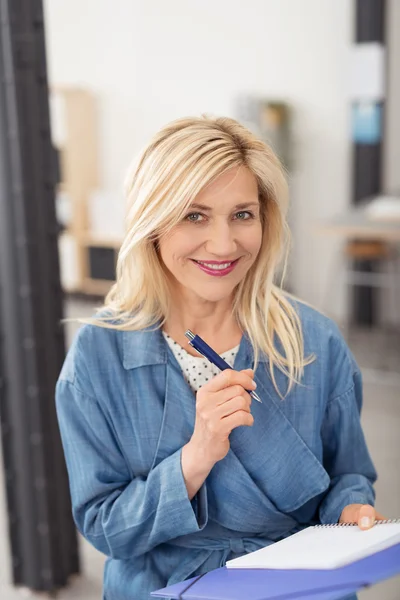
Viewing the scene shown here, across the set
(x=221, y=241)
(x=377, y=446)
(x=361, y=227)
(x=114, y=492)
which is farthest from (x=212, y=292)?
(x=361, y=227)

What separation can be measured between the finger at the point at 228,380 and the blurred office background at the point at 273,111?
2.75 m

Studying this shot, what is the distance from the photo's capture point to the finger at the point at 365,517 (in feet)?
3.25

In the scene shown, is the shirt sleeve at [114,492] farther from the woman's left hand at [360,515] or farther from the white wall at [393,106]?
the white wall at [393,106]

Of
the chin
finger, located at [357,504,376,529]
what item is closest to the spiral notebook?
finger, located at [357,504,376,529]

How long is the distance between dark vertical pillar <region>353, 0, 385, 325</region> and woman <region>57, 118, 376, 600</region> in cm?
340

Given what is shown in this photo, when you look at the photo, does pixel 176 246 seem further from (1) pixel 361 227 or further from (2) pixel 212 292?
(1) pixel 361 227

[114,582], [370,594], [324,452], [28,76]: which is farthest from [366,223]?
[114,582]

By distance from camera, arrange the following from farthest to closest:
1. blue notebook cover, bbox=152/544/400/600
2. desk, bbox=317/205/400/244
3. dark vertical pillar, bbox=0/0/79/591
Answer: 1. desk, bbox=317/205/400/244
2. dark vertical pillar, bbox=0/0/79/591
3. blue notebook cover, bbox=152/544/400/600

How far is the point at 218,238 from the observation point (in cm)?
107

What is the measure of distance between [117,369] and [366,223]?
2.60 meters

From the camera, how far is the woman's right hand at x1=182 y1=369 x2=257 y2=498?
99 centimetres

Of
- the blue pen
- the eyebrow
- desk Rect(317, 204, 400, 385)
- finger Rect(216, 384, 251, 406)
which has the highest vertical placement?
the eyebrow

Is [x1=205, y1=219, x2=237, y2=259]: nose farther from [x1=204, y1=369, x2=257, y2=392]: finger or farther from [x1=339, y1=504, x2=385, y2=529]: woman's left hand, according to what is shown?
[x1=339, y1=504, x2=385, y2=529]: woman's left hand

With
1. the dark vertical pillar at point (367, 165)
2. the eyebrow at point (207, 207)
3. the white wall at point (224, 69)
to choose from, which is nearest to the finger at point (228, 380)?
the eyebrow at point (207, 207)
